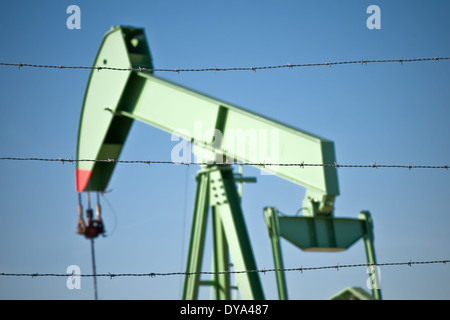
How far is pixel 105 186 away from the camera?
43.9 ft

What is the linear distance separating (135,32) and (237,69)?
634cm

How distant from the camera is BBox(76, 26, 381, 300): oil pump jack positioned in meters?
11.0

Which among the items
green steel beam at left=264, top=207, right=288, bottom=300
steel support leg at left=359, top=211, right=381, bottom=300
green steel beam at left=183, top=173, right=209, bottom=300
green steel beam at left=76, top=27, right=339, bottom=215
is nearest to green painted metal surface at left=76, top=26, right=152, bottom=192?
green steel beam at left=76, top=27, right=339, bottom=215

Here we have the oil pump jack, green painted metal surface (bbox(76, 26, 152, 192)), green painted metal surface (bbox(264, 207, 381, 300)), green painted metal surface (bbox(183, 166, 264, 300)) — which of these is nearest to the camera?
the oil pump jack

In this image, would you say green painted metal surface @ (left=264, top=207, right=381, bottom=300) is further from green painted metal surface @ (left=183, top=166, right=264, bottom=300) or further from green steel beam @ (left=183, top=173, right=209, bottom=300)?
green steel beam @ (left=183, top=173, right=209, bottom=300)

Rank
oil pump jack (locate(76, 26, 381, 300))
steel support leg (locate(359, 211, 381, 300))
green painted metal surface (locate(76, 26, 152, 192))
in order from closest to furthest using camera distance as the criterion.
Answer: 1. oil pump jack (locate(76, 26, 381, 300))
2. green painted metal surface (locate(76, 26, 152, 192))
3. steel support leg (locate(359, 211, 381, 300))

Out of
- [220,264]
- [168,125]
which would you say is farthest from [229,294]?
[168,125]

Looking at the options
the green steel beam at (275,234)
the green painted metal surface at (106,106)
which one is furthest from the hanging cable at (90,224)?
the green steel beam at (275,234)

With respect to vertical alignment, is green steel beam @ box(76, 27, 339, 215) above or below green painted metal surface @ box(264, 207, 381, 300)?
above

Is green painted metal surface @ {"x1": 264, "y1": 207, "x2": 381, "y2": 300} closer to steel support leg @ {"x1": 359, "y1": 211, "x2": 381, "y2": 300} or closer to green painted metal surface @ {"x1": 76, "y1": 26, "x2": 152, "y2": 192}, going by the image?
steel support leg @ {"x1": 359, "y1": 211, "x2": 381, "y2": 300}

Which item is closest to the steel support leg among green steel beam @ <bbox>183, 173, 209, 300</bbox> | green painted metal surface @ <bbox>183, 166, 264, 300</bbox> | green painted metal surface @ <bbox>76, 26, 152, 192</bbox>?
green painted metal surface @ <bbox>183, 166, 264, 300</bbox>

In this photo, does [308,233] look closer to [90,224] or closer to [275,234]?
[275,234]

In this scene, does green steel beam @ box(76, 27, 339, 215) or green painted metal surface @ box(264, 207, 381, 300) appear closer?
green steel beam @ box(76, 27, 339, 215)

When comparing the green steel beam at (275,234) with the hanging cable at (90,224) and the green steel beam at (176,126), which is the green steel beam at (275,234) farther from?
the hanging cable at (90,224)
